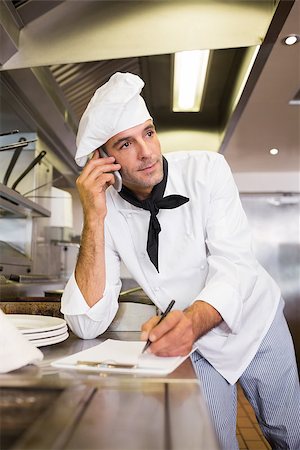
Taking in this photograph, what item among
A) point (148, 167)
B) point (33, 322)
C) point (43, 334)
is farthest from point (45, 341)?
point (148, 167)

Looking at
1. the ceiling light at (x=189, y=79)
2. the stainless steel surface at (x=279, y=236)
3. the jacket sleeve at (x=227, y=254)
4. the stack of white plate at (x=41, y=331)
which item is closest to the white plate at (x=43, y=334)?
the stack of white plate at (x=41, y=331)

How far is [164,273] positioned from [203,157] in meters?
0.35

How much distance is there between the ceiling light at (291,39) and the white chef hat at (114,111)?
0.97 metres

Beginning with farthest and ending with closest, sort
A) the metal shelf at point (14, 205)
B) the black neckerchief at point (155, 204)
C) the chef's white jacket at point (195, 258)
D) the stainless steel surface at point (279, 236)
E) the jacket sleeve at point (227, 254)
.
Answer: the stainless steel surface at point (279, 236)
the metal shelf at point (14, 205)
the black neckerchief at point (155, 204)
the chef's white jacket at point (195, 258)
the jacket sleeve at point (227, 254)

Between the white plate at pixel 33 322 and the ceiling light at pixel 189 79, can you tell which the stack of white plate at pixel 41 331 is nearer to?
the white plate at pixel 33 322

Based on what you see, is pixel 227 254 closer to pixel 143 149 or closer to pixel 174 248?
pixel 174 248

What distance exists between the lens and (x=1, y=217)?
2.58m

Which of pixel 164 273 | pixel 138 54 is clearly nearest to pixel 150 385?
pixel 164 273

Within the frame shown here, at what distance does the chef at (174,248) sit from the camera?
108 centimetres

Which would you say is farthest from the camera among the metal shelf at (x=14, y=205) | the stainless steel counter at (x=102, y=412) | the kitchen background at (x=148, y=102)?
the metal shelf at (x=14, y=205)

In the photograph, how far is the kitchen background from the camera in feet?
5.18

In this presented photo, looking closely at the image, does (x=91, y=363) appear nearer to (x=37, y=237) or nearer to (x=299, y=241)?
(x=37, y=237)

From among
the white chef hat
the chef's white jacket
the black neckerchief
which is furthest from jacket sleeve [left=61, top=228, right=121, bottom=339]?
the white chef hat

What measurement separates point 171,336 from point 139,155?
57cm
